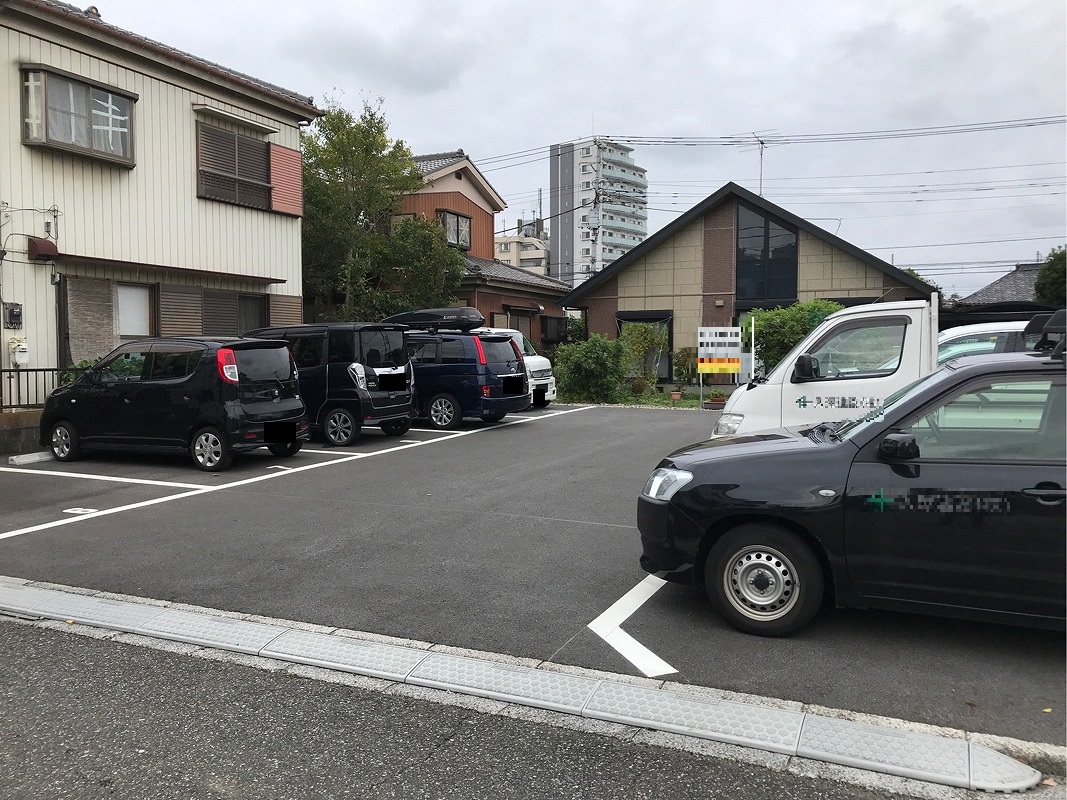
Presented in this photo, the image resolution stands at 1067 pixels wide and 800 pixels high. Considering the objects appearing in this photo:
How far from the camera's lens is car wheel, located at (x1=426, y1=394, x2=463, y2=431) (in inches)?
581

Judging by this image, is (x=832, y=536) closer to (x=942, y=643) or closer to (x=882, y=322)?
(x=942, y=643)

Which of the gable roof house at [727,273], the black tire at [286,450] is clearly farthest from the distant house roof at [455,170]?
the black tire at [286,450]

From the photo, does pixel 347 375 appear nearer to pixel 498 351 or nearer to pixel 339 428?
pixel 339 428

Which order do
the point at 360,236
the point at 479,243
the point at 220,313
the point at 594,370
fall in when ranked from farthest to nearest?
the point at 479,243
the point at 360,236
the point at 594,370
the point at 220,313

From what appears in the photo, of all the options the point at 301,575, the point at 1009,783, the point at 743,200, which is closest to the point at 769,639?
the point at 1009,783

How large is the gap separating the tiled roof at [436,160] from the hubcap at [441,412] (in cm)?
1423

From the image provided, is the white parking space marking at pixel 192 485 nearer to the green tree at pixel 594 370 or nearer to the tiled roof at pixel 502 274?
the green tree at pixel 594 370

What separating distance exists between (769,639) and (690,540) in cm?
68

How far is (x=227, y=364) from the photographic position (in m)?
10.1

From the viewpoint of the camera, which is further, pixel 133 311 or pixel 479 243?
pixel 479 243

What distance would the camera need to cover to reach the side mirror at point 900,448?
4.10 m

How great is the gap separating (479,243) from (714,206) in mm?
9225

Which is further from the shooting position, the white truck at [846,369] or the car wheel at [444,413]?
the car wheel at [444,413]

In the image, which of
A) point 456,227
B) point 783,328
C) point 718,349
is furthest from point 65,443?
point 456,227
